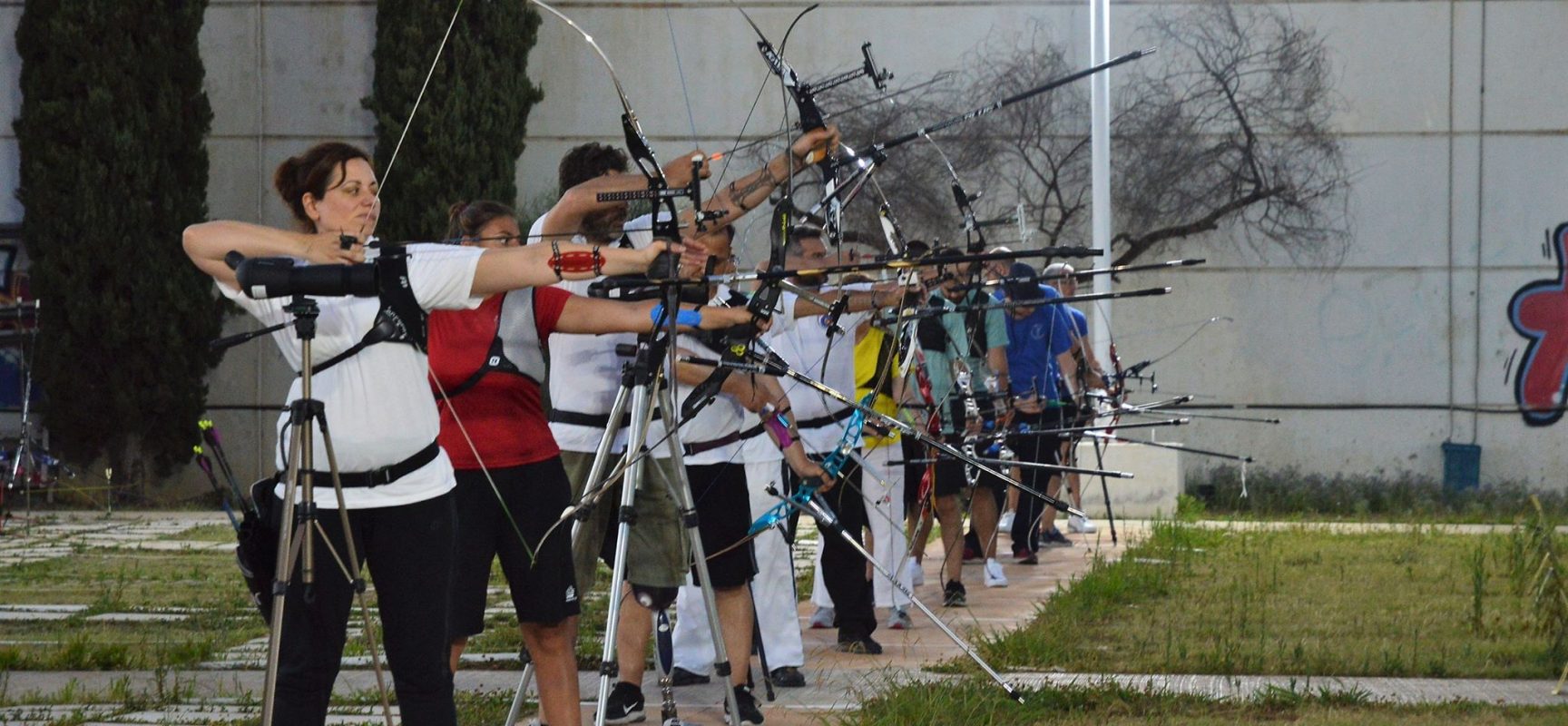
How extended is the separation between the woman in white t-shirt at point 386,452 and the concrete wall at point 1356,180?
13.1 m

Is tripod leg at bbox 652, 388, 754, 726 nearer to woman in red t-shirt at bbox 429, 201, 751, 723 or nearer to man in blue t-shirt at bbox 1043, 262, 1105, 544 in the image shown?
woman in red t-shirt at bbox 429, 201, 751, 723

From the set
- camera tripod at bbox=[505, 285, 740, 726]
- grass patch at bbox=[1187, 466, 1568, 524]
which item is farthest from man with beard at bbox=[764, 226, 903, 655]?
grass patch at bbox=[1187, 466, 1568, 524]

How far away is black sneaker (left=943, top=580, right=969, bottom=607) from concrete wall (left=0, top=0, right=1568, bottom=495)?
26.5 feet

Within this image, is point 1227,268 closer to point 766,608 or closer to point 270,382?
point 270,382

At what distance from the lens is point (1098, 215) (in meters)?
14.4

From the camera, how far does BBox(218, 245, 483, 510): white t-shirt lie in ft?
13.8

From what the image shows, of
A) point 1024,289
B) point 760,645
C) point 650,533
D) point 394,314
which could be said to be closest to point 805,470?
point 760,645

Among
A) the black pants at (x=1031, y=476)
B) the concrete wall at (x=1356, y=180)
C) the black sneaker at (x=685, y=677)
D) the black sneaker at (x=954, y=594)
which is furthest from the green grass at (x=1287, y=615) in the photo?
the concrete wall at (x=1356, y=180)

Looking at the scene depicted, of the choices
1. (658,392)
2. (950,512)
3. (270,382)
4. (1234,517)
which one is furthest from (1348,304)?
(658,392)

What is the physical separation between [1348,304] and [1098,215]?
3972 mm

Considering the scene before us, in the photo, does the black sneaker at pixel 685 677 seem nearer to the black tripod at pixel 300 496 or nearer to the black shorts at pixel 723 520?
the black shorts at pixel 723 520

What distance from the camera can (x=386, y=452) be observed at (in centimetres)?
425

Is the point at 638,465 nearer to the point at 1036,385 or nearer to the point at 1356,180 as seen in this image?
the point at 1036,385

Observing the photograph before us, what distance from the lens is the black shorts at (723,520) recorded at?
627 centimetres
